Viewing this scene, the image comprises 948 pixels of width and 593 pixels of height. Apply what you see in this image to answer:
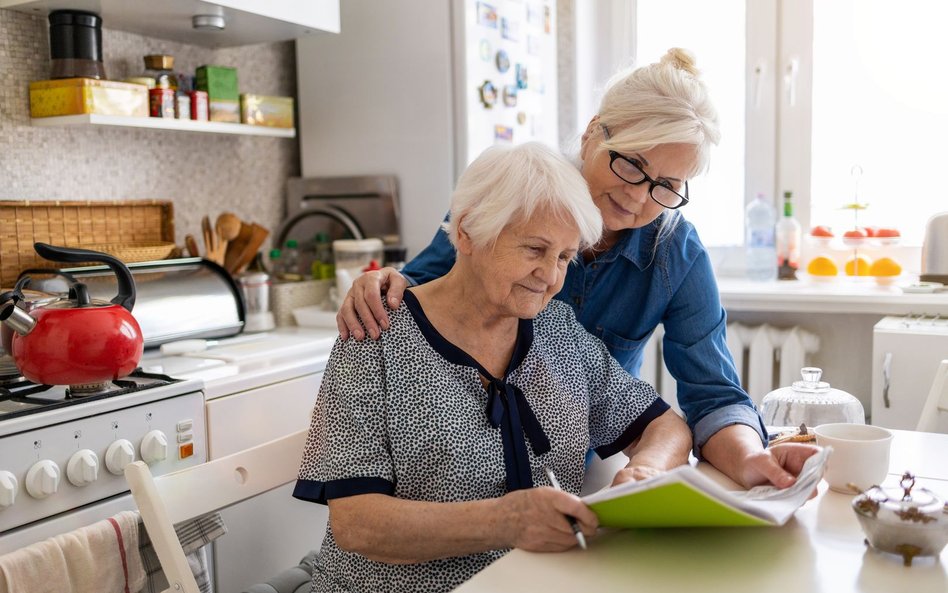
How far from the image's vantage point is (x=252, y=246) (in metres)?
2.71

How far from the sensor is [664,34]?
3195 millimetres

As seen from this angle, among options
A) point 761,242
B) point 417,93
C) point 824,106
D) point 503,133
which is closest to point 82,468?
point 417,93

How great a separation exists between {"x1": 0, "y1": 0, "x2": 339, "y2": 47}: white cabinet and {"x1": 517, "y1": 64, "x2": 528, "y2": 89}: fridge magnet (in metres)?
0.64

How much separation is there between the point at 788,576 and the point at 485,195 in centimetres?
63

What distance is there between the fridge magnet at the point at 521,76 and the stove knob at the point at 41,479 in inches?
75.5

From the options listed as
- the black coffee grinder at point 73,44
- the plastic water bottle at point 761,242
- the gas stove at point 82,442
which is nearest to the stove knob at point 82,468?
the gas stove at point 82,442

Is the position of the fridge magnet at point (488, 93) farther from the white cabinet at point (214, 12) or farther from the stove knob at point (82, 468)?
the stove knob at point (82, 468)

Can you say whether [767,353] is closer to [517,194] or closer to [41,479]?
[517,194]

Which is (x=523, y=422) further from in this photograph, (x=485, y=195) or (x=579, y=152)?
(x=579, y=152)

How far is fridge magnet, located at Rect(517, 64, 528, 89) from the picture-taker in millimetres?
2920

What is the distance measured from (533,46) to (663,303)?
1.72 meters

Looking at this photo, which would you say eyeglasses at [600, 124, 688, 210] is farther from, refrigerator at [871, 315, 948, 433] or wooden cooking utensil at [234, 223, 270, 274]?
wooden cooking utensil at [234, 223, 270, 274]

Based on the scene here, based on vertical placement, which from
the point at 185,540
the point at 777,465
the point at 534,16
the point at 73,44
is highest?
the point at 534,16

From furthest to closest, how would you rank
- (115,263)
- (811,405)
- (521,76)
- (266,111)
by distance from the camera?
(521,76)
(266,111)
(115,263)
(811,405)
